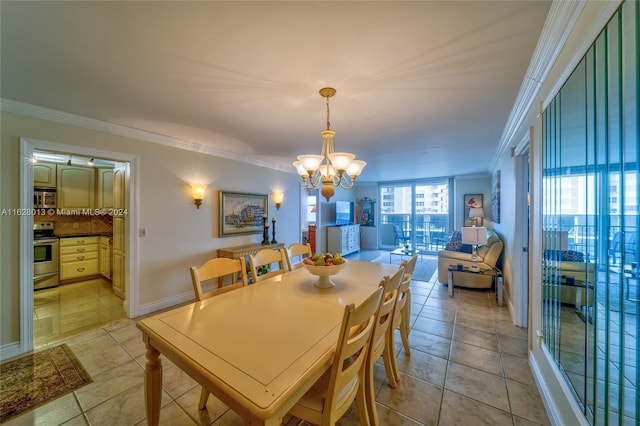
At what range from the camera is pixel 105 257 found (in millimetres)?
4508

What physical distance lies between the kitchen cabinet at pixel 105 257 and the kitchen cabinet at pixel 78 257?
0.38 ft

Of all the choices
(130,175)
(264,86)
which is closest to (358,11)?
(264,86)

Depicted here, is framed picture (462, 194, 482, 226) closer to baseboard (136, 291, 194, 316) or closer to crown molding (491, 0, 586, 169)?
crown molding (491, 0, 586, 169)

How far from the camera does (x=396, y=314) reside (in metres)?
1.78

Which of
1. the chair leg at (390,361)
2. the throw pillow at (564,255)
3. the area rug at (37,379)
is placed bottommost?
the area rug at (37,379)

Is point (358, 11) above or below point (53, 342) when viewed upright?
above

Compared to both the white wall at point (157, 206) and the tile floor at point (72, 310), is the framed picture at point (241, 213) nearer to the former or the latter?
the white wall at point (157, 206)

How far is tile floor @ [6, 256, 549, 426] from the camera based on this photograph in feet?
5.07

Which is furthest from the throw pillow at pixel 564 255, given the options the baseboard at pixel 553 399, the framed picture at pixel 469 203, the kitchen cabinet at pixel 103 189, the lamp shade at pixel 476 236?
the kitchen cabinet at pixel 103 189

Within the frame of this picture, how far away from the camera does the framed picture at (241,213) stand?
12.7 feet

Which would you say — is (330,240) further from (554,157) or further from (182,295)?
(554,157)

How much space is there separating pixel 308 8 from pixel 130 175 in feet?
9.56

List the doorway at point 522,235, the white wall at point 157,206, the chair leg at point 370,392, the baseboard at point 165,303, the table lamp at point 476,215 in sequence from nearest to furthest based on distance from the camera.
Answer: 1. the chair leg at point 370,392
2. the white wall at point 157,206
3. the doorway at point 522,235
4. the baseboard at point 165,303
5. the table lamp at point 476,215

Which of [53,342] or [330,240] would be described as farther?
[330,240]
